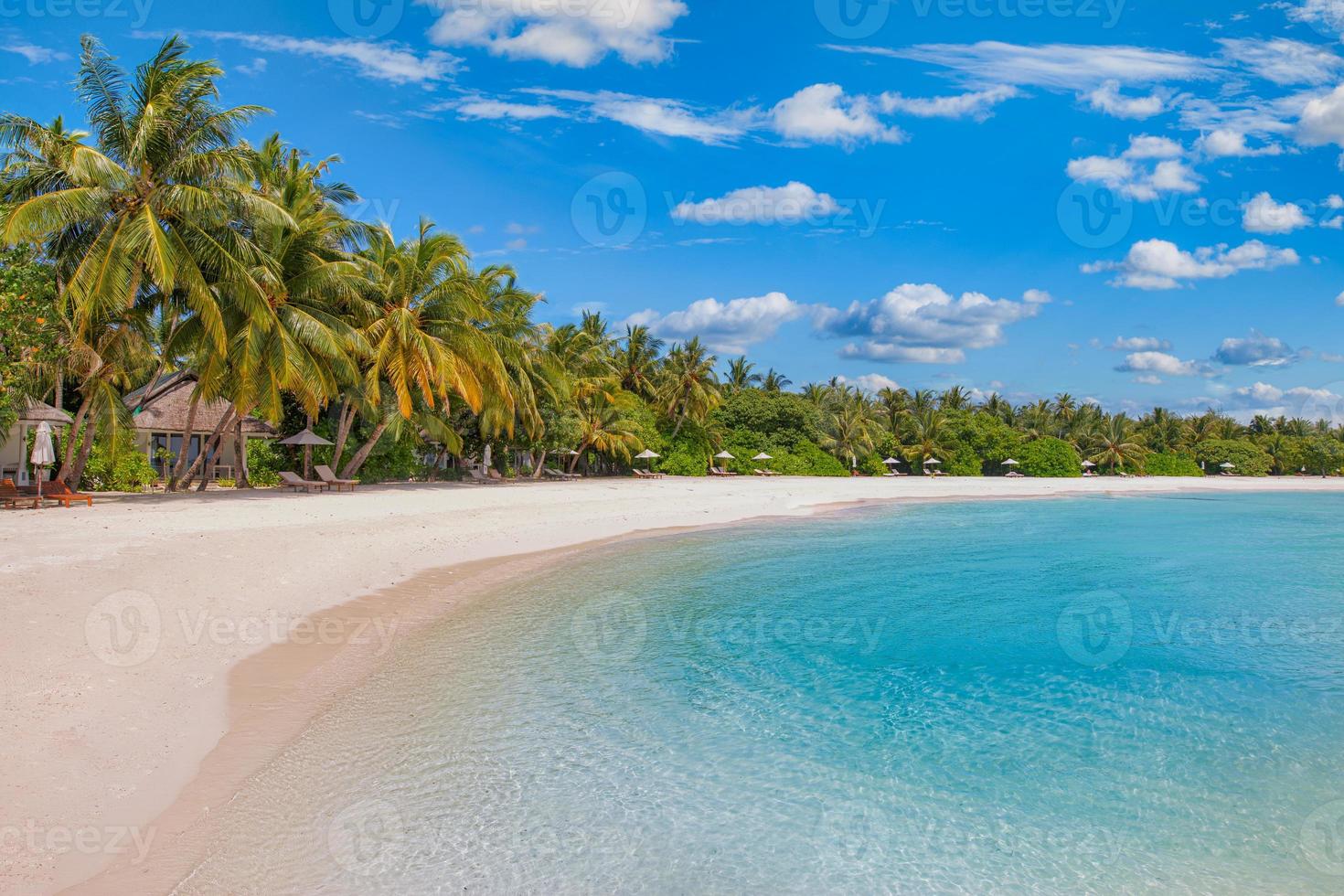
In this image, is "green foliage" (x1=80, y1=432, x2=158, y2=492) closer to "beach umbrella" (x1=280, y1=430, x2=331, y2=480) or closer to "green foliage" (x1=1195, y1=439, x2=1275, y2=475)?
"beach umbrella" (x1=280, y1=430, x2=331, y2=480)

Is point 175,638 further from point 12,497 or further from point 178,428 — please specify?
point 178,428

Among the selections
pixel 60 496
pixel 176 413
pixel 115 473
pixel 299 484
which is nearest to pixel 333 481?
pixel 299 484

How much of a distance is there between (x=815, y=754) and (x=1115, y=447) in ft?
220

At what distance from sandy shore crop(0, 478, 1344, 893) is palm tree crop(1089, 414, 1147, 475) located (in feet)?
188

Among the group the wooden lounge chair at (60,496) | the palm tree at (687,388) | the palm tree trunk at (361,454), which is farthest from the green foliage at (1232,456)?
the wooden lounge chair at (60,496)

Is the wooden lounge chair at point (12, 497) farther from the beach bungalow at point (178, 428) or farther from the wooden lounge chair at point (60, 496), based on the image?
the beach bungalow at point (178, 428)

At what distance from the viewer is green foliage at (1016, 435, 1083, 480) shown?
57.5 metres

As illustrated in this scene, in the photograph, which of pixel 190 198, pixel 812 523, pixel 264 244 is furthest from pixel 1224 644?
pixel 264 244

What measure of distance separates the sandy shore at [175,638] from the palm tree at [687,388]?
2570cm

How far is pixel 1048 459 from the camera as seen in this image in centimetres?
5769

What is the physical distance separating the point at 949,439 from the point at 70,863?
57.0m

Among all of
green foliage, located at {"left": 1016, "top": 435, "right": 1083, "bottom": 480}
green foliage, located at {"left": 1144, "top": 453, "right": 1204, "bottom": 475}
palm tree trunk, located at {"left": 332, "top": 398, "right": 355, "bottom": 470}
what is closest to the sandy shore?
palm tree trunk, located at {"left": 332, "top": 398, "right": 355, "bottom": 470}

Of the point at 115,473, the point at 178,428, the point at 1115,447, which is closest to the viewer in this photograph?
the point at 115,473

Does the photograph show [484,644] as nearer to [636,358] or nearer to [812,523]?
[812,523]
